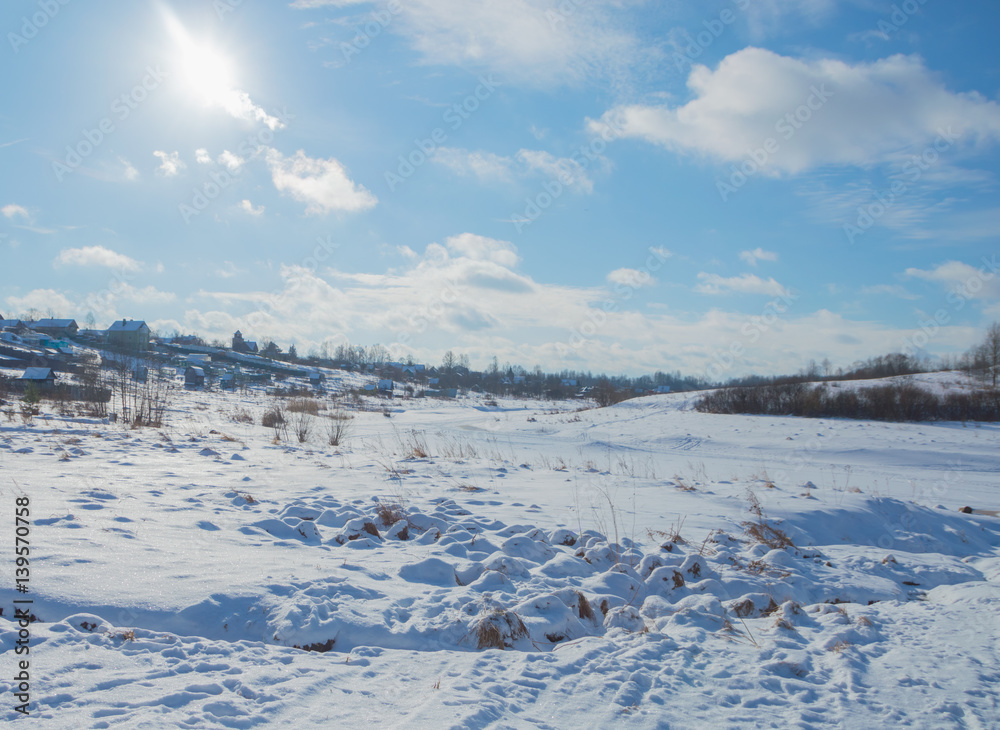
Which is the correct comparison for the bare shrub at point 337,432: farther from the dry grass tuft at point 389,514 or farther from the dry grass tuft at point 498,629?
the dry grass tuft at point 498,629

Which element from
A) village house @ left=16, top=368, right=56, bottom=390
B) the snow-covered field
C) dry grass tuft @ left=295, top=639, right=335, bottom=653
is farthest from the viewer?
village house @ left=16, top=368, right=56, bottom=390

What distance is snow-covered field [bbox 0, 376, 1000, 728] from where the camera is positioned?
284 cm

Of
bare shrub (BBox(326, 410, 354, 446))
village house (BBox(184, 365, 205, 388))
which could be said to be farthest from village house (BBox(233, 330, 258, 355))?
bare shrub (BBox(326, 410, 354, 446))

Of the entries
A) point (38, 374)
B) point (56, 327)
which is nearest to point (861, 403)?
point (38, 374)

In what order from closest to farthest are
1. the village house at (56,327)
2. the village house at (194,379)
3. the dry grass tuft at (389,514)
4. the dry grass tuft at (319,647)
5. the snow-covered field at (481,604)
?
the snow-covered field at (481,604)
the dry grass tuft at (319,647)
the dry grass tuft at (389,514)
the village house at (194,379)
the village house at (56,327)

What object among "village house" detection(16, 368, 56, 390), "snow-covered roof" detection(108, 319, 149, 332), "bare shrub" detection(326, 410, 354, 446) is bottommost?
"bare shrub" detection(326, 410, 354, 446)

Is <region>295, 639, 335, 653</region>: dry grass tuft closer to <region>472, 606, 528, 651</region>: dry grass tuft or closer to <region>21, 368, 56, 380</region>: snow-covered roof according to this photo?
<region>472, 606, 528, 651</region>: dry grass tuft

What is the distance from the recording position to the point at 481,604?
158 inches

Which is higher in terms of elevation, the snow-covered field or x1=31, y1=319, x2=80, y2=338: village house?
x1=31, y1=319, x2=80, y2=338: village house

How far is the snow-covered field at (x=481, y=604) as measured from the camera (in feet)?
9.32

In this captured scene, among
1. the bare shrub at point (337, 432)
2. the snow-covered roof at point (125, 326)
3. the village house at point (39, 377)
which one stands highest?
the snow-covered roof at point (125, 326)

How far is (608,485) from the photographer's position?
375 inches

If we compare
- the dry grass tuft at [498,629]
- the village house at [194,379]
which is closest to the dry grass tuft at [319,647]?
the dry grass tuft at [498,629]

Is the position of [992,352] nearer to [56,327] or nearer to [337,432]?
[337,432]
